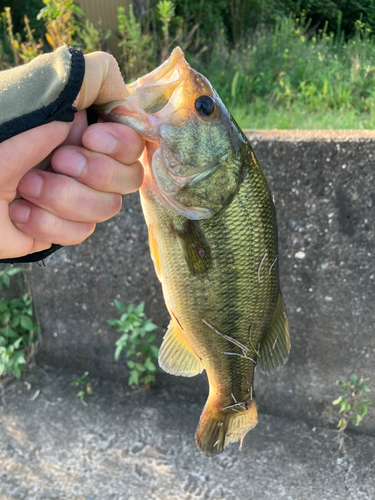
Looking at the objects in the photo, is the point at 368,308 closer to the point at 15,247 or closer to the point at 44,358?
the point at 15,247

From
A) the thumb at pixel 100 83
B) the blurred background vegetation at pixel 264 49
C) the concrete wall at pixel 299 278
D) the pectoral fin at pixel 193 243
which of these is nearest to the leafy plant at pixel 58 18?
the blurred background vegetation at pixel 264 49

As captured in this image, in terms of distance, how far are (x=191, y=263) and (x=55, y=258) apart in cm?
183

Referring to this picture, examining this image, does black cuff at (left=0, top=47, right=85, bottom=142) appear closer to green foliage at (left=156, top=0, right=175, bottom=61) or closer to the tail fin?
the tail fin

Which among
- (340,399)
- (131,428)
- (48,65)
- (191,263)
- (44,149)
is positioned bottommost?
(131,428)

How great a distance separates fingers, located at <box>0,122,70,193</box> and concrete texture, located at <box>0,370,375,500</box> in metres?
2.09

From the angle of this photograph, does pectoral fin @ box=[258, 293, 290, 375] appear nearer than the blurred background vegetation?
Yes

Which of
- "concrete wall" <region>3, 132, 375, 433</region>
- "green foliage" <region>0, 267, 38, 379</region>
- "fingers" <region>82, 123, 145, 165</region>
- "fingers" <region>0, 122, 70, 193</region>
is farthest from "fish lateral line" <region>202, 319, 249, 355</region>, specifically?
"green foliage" <region>0, 267, 38, 379</region>

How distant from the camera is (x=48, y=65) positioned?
107 centimetres

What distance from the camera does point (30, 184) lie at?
47.3 inches

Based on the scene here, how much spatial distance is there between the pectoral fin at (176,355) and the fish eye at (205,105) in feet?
2.70

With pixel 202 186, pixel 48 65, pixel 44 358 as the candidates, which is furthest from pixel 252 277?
pixel 44 358

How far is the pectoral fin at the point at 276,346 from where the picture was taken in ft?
5.20

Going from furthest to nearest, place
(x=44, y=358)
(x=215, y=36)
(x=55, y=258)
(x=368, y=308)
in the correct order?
(x=215, y=36)
(x=44, y=358)
(x=55, y=258)
(x=368, y=308)

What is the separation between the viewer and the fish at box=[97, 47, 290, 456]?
121 cm
